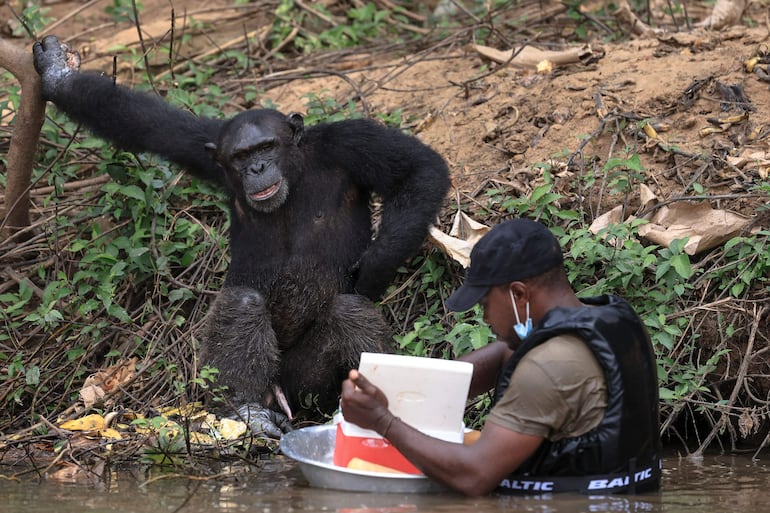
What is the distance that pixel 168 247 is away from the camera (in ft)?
24.8

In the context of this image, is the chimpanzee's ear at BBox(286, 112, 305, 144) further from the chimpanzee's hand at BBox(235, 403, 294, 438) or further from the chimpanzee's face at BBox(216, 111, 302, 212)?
the chimpanzee's hand at BBox(235, 403, 294, 438)

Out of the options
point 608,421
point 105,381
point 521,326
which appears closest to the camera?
point 608,421

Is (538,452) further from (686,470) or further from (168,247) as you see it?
(168,247)

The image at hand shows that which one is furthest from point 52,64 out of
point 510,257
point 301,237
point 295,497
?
point 510,257

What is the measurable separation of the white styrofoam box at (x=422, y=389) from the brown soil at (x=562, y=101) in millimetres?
2348

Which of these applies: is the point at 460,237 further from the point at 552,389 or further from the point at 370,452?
the point at 552,389

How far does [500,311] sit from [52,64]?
12.8 ft

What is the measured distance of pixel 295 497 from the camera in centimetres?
484

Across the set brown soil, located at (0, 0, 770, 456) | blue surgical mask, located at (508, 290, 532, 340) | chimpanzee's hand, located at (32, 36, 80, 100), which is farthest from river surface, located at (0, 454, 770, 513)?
chimpanzee's hand, located at (32, 36, 80, 100)

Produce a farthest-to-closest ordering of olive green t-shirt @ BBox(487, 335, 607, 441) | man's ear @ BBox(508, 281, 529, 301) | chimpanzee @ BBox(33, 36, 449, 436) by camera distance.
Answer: chimpanzee @ BBox(33, 36, 449, 436)
man's ear @ BBox(508, 281, 529, 301)
olive green t-shirt @ BBox(487, 335, 607, 441)

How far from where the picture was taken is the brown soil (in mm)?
7297

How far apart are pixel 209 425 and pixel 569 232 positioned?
2638 mm

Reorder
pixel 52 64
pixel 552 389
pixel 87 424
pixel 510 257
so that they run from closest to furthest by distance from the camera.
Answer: pixel 552 389 → pixel 510 257 → pixel 87 424 → pixel 52 64

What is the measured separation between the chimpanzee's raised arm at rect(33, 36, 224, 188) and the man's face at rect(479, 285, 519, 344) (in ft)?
9.24
